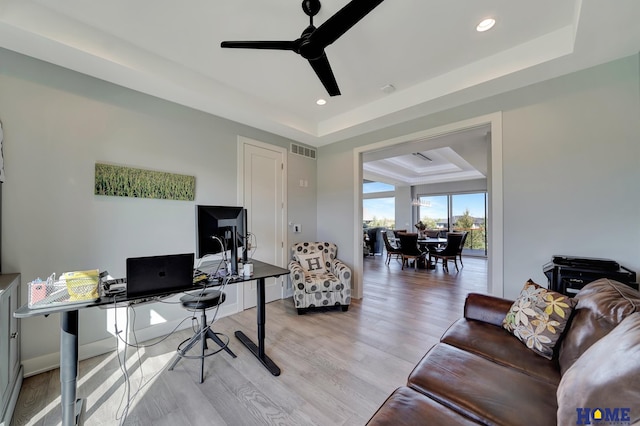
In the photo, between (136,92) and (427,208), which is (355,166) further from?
(427,208)

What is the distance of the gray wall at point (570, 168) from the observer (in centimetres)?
203

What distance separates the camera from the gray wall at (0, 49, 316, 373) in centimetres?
197

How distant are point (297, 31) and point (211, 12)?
0.68m

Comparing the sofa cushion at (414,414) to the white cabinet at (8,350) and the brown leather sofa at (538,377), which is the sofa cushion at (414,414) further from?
the white cabinet at (8,350)

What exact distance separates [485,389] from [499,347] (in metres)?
0.50

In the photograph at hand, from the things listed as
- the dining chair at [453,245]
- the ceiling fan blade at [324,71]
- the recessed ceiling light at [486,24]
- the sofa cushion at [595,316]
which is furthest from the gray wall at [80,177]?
the dining chair at [453,245]

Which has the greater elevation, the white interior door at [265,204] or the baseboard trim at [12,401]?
the white interior door at [265,204]

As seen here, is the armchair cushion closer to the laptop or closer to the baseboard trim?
the laptop

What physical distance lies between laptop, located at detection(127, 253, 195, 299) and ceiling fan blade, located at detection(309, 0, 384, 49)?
66.4 inches

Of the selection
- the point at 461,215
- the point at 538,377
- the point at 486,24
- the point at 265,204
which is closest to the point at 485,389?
the point at 538,377

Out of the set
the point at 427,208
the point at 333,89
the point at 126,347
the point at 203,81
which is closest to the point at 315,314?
the point at 126,347

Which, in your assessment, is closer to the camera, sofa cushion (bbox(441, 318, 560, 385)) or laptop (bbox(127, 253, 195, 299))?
sofa cushion (bbox(441, 318, 560, 385))

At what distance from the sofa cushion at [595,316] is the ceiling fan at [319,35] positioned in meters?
2.00

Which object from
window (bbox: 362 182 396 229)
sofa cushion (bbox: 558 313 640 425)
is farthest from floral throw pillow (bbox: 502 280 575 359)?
window (bbox: 362 182 396 229)
